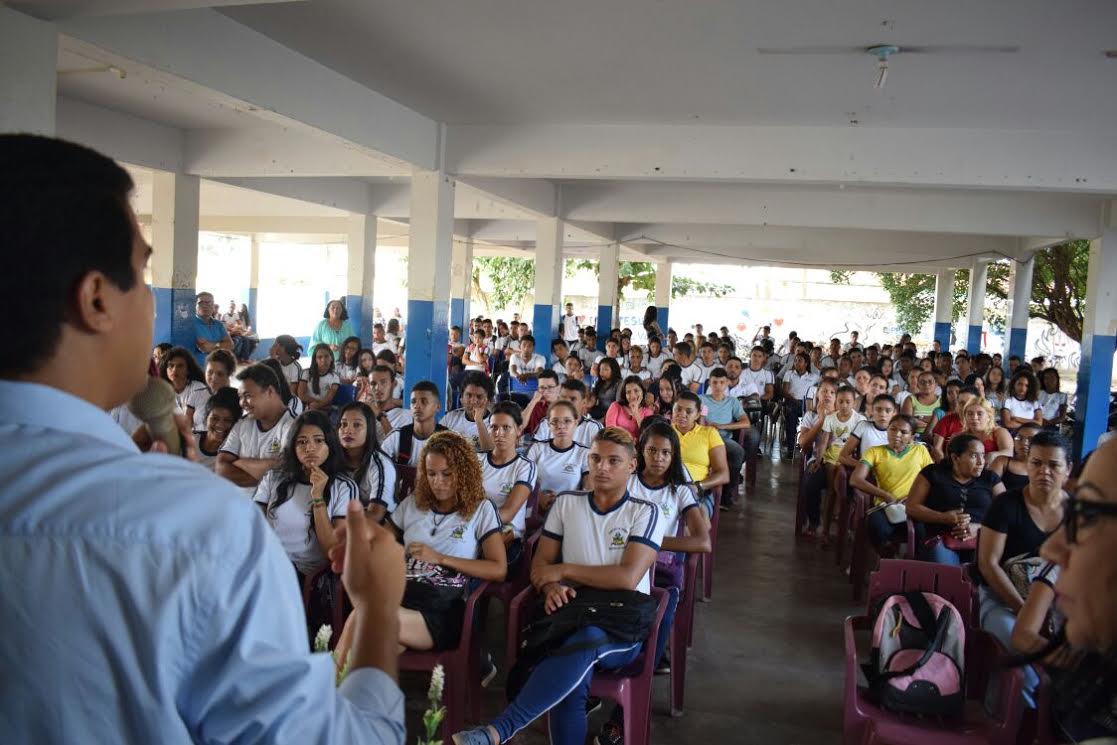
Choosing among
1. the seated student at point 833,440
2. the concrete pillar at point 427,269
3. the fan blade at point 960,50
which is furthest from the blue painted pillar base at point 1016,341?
the fan blade at point 960,50

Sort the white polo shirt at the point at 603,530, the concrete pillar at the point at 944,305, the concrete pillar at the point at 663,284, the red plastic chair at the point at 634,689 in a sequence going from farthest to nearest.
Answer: the concrete pillar at the point at 663,284 < the concrete pillar at the point at 944,305 < the white polo shirt at the point at 603,530 < the red plastic chair at the point at 634,689

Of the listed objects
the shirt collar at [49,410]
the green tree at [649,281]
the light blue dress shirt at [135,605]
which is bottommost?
the light blue dress shirt at [135,605]

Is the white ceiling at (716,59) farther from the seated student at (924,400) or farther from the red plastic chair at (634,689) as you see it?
the red plastic chair at (634,689)

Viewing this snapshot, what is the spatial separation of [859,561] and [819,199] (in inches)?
258

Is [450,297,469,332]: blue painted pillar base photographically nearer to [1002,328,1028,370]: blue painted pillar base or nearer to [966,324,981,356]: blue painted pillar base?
[966,324,981,356]: blue painted pillar base

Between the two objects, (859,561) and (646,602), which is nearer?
(646,602)

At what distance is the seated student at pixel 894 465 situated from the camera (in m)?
4.92

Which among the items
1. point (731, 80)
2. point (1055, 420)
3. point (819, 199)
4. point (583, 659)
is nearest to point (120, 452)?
point (583, 659)

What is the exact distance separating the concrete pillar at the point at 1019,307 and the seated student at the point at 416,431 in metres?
11.2

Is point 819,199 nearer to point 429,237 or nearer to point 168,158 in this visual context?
point 429,237

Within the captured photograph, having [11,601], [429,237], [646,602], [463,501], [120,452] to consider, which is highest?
[429,237]

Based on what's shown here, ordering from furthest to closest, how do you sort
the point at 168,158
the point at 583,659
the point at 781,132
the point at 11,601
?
the point at 168,158, the point at 781,132, the point at 583,659, the point at 11,601

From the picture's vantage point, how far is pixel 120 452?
28.8 inches

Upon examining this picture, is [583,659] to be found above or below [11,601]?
below
